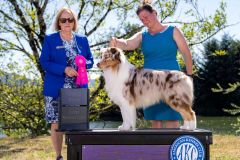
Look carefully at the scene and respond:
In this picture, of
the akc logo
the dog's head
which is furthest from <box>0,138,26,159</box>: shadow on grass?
the akc logo

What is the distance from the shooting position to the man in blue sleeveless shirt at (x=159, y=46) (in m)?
3.69

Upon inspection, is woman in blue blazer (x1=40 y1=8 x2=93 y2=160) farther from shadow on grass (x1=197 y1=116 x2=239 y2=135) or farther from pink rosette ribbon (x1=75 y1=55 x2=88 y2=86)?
shadow on grass (x1=197 y1=116 x2=239 y2=135)

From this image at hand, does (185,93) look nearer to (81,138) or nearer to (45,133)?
(81,138)

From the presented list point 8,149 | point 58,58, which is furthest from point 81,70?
point 8,149

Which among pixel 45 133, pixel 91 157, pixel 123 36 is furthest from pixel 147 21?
pixel 45 133

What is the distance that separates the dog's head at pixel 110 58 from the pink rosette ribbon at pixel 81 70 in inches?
9.6

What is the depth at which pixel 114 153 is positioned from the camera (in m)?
3.30

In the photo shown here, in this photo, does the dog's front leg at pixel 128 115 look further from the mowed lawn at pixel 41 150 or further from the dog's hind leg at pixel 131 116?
the mowed lawn at pixel 41 150

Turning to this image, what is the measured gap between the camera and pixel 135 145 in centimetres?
332

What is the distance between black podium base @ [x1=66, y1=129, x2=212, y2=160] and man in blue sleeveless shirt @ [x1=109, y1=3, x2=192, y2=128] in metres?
0.49

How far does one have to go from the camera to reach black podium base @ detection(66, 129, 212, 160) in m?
3.30

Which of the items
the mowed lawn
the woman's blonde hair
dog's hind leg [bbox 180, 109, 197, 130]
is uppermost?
the woman's blonde hair

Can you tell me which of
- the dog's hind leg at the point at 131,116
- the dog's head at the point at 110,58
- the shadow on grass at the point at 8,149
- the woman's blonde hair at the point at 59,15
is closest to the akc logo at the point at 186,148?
the dog's hind leg at the point at 131,116

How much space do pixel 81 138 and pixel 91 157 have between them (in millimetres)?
165
